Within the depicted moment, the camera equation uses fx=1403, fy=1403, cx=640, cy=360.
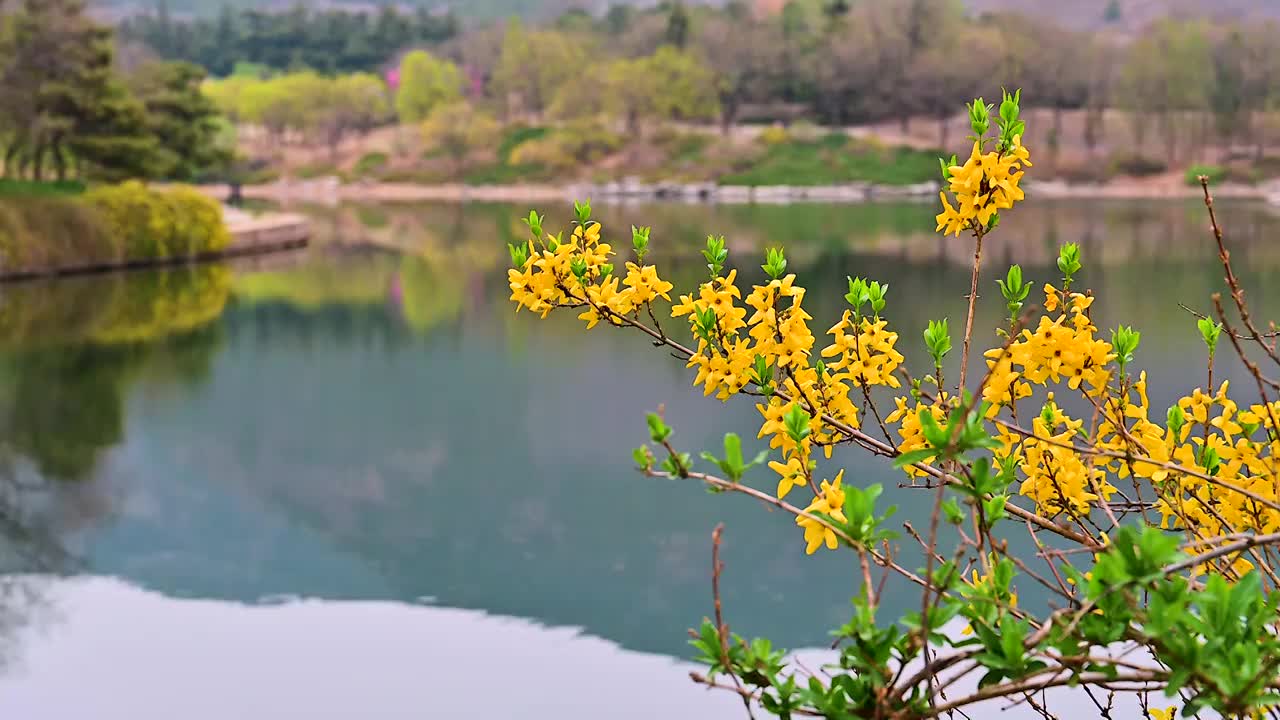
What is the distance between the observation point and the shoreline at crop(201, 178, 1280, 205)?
154 ft

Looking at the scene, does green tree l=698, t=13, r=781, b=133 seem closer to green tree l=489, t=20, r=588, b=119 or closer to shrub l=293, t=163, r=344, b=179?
green tree l=489, t=20, r=588, b=119

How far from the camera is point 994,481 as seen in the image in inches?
65.8

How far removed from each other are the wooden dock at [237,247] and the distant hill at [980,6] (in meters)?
85.7

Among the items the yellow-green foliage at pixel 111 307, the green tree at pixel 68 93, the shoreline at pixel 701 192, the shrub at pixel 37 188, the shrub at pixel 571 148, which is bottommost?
the shoreline at pixel 701 192

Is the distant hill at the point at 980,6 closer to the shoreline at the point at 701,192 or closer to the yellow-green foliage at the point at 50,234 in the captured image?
the shoreline at the point at 701,192

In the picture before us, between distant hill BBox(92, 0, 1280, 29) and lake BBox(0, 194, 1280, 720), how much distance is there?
320 ft

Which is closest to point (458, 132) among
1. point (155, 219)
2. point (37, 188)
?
point (155, 219)

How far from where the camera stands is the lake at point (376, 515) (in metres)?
4.77

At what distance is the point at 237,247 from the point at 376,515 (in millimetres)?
16653

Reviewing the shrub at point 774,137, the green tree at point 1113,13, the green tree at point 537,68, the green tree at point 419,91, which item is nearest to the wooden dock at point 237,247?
the shrub at point 774,137

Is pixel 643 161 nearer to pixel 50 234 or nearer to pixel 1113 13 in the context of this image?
pixel 50 234

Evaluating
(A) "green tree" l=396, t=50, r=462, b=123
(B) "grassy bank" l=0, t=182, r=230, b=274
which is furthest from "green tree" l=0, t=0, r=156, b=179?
(A) "green tree" l=396, t=50, r=462, b=123

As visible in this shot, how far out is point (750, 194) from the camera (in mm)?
50844

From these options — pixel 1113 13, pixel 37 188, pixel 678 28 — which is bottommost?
pixel 37 188
